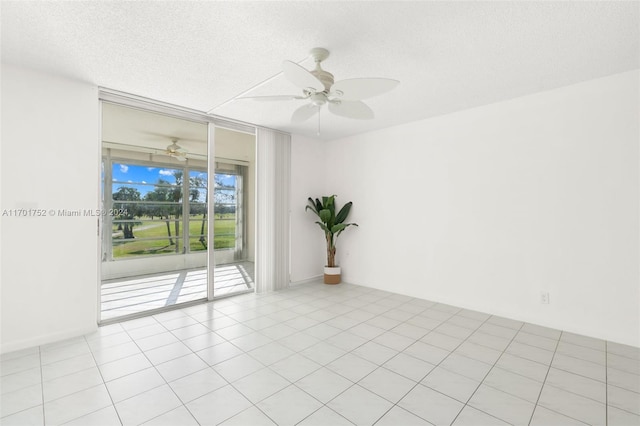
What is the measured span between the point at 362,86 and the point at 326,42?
1.65 ft

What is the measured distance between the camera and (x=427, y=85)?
314 cm

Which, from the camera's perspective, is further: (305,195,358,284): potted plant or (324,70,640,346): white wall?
(305,195,358,284): potted plant

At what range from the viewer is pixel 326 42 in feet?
7.56

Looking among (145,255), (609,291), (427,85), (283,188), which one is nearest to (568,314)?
(609,291)

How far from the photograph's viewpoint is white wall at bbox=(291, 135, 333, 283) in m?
5.22

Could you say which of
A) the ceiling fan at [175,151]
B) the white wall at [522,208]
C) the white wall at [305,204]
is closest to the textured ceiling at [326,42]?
the white wall at [522,208]

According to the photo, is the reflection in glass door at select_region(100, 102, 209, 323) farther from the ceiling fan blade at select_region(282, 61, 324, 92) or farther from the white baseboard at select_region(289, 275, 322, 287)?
the ceiling fan blade at select_region(282, 61, 324, 92)

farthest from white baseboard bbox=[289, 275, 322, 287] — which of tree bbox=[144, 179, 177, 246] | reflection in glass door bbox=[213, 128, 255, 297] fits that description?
tree bbox=[144, 179, 177, 246]

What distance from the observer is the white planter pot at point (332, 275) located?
17.1ft

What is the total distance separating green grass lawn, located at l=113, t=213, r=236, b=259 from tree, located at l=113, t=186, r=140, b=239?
86mm

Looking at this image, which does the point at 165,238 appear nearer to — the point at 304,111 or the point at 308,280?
the point at 308,280

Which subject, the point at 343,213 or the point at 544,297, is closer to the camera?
the point at 544,297

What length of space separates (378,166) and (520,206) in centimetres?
214

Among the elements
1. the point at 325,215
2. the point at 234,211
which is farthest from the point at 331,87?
the point at 234,211
